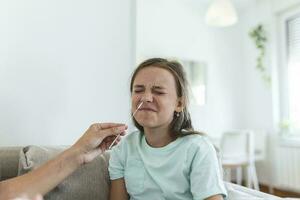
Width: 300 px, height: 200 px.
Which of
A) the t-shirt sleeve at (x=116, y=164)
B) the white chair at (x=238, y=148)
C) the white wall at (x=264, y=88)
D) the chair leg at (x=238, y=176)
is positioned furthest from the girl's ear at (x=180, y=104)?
the chair leg at (x=238, y=176)

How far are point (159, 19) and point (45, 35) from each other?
2.48m

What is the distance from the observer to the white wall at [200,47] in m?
3.53

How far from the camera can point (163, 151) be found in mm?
969

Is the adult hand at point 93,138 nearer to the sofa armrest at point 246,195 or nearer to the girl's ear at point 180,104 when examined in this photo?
the girl's ear at point 180,104

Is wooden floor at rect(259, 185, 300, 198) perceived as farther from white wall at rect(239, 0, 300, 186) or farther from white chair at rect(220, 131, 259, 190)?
white chair at rect(220, 131, 259, 190)

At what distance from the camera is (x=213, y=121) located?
152 inches

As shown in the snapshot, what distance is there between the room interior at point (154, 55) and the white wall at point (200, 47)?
1 centimetres

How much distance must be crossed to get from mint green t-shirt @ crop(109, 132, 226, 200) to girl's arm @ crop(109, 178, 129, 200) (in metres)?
0.02

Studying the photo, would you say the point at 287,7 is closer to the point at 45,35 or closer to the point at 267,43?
the point at 267,43

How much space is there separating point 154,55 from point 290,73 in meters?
1.52

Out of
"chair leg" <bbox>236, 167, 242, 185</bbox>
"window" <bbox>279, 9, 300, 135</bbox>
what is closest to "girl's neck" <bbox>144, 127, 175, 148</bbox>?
"window" <bbox>279, 9, 300, 135</bbox>

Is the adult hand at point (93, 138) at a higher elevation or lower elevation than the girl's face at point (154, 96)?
lower

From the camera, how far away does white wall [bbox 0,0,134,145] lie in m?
1.18

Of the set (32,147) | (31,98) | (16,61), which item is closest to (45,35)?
(16,61)
